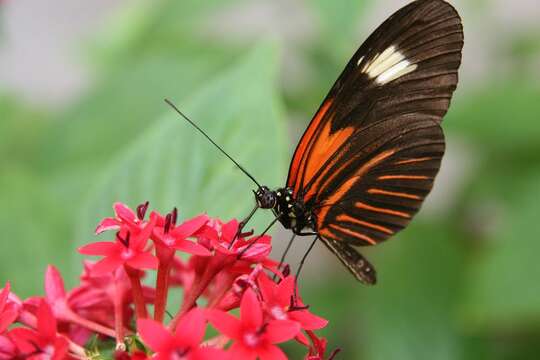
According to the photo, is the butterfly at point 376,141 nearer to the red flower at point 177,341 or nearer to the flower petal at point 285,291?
the flower petal at point 285,291

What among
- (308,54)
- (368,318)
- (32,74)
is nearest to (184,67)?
(308,54)

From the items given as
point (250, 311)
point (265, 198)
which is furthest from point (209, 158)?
point (250, 311)

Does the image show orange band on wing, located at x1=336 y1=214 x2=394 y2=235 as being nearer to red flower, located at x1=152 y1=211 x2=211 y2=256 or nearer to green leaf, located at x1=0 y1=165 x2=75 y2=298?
red flower, located at x1=152 y1=211 x2=211 y2=256

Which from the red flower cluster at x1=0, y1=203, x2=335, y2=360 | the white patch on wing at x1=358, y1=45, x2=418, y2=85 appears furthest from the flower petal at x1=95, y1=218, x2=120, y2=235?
the white patch on wing at x1=358, y1=45, x2=418, y2=85

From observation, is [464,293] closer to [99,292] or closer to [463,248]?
[463,248]

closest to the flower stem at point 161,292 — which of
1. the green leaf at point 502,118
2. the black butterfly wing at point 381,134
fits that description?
the black butterfly wing at point 381,134

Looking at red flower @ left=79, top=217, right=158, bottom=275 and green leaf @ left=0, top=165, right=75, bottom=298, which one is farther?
green leaf @ left=0, top=165, right=75, bottom=298

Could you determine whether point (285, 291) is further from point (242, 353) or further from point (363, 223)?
point (363, 223)
